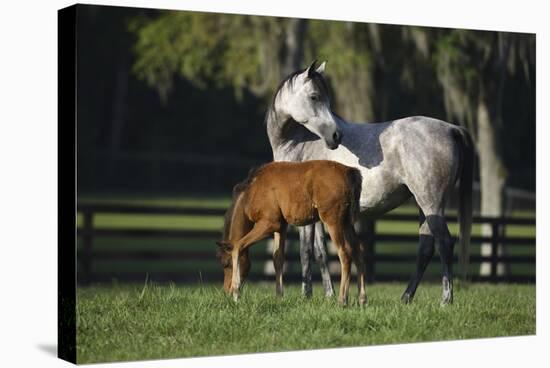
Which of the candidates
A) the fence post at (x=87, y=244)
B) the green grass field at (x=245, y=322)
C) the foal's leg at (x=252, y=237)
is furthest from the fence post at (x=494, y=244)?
the foal's leg at (x=252, y=237)

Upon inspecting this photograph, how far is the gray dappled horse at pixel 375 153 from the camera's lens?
8.95m

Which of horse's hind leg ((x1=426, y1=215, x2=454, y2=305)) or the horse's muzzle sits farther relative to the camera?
horse's hind leg ((x1=426, y1=215, x2=454, y2=305))

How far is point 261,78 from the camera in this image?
15.1 m

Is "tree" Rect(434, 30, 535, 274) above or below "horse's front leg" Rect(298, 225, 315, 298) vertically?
above

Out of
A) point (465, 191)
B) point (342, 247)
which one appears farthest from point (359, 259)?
point (465, 191)

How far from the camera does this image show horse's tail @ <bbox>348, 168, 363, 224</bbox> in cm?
840

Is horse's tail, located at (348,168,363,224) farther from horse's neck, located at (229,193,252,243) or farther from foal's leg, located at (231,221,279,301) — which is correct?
horse's neck, located at (229,193,252,243)

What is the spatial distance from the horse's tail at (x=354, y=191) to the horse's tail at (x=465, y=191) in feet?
4.24

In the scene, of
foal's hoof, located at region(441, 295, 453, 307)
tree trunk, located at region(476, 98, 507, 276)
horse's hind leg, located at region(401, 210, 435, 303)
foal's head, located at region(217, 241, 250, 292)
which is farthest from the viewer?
tree trunk, located at region(476, 98, 507, 276)

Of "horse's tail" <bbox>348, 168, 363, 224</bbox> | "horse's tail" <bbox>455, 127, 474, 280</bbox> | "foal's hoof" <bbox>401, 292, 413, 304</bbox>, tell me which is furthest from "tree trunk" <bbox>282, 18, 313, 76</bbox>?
"horse's tail" <bbox>348, 168, 363, 224</bbox>

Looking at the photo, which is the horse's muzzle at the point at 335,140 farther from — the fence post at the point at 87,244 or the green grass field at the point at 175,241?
the green grass field at the point at 175,241

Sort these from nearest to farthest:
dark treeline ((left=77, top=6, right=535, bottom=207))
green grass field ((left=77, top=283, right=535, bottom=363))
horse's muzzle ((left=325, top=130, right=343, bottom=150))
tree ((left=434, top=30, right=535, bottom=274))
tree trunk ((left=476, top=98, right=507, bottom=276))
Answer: green grass field ((left=77, top=283, right=535, bottom=363)), horse's muzzle ((left=325, top=130, right=343, bottom=150)), tree ((left=434, top=30, right=535, bottom=274)), dark treeline ((left=77, top=6, right=535, bottom=207)), tree trunk ((left=476, top=98, right=507, bottom=276))

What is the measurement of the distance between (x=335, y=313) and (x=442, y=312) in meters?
1.10

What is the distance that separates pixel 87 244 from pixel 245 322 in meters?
4.23
